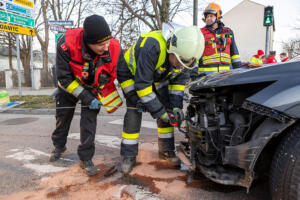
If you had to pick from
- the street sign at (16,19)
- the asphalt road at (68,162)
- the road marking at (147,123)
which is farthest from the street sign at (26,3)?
the road marking at (147,123)

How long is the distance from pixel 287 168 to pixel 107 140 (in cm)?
270

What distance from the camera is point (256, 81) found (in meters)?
1.61

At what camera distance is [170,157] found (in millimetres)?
2732

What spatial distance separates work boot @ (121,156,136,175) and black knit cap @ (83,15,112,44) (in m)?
1.29

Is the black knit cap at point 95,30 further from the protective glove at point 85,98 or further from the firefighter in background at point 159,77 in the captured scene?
the protective glove at point 85,98

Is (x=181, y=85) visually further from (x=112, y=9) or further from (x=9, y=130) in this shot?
(x=112, y=9)

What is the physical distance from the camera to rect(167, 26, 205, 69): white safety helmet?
7.08ft

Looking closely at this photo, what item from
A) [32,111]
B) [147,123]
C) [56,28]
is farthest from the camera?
[56,28]

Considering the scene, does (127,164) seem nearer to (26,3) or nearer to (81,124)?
(81,124)

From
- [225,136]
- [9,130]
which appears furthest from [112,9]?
[225,136]

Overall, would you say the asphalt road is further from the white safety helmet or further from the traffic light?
the traffic light

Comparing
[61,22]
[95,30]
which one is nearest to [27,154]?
[95,30]

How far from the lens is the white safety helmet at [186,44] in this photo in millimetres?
2158

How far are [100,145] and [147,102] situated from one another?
142cm
